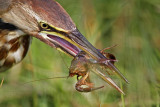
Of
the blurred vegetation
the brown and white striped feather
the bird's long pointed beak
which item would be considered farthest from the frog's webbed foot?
the brown and white striped feather

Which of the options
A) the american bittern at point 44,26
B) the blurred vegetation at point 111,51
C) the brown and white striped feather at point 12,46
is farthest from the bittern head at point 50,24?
the blurred vegetation at point 111,51

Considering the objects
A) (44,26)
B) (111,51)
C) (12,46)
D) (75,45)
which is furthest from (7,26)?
(111,51)

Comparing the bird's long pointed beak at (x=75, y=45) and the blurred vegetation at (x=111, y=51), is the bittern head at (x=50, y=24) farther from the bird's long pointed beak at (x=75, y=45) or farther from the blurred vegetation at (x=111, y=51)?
the blurred vegetation at (x=111, y=51)

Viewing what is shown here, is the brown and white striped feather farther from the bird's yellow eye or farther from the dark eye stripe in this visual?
the bird's yellow eye

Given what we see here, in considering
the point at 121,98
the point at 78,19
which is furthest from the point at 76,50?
the point at 78,19

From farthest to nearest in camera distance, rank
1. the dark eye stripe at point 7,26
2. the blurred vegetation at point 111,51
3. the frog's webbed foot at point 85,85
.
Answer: the blurred vegetation at point 111,51, the dark eye stripe at point 7,26, the frog's webbed foot at point 85,85

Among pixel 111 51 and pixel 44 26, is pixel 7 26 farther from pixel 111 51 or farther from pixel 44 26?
pixel 111 51
